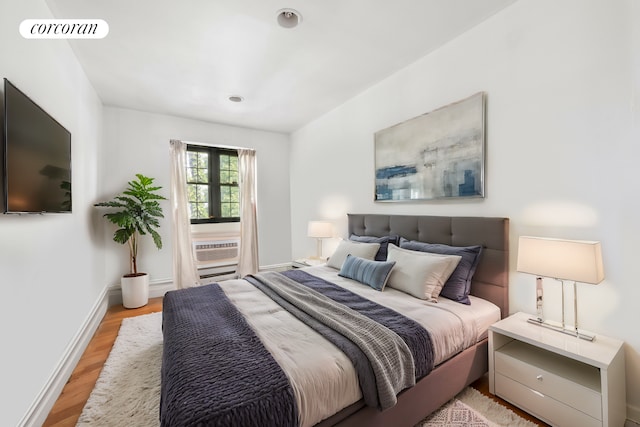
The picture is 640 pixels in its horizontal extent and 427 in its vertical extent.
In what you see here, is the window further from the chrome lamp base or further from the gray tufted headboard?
the chrome lamp base

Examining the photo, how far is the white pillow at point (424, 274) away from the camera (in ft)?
6.59

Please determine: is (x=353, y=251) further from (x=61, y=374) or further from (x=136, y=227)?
(x=136, y=227)

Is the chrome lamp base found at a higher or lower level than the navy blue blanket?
lower

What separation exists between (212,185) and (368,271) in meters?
3.22

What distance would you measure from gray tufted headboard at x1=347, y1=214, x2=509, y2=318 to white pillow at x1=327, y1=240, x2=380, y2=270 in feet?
1.21

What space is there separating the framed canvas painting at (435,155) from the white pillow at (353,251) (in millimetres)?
606

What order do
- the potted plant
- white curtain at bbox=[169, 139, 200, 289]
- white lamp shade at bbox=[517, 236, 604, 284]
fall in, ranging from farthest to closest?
1. white curtain at bbox=[169, 139, 200, 289]
2. the potted plant
3. white lamp shade at bbox=[517, 236, 604, 284]

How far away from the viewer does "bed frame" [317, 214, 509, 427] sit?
1334 millimetres

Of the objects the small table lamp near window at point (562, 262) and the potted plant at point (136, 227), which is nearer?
the small table lamp near window at point (562, 262)

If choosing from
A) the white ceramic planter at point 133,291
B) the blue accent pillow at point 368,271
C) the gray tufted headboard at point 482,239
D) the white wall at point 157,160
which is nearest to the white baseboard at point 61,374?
the white ceramic planter at point 133,291

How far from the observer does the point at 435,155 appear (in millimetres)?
2461

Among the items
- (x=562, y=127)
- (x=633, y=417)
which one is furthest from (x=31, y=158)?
(x=633, y=417)

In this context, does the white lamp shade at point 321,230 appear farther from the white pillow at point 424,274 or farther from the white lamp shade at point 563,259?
the white lamp shade at point 563,259

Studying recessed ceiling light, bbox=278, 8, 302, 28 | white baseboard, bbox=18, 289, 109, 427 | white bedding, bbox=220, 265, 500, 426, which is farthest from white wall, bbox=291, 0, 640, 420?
white baseboard, bbox=18, 289, 109, 427
